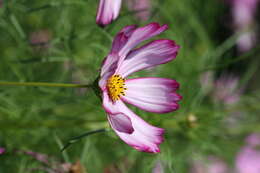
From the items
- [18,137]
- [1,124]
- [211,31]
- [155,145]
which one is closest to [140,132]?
[155,145]

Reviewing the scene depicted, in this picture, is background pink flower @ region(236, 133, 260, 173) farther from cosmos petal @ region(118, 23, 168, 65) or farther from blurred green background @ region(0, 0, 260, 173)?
cosmos petal @ region(118, 23, 168, 65)

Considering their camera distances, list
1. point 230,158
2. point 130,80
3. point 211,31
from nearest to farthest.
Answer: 1. point 130,80
2. point 230,158
3. point 211,31

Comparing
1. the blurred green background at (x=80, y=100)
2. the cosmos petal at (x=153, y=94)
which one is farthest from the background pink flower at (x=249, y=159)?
the cosmos petal at (x=153, y=94)

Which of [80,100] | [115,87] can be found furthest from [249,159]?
[115,87]

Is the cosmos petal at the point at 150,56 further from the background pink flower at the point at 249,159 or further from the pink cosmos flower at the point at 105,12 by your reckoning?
the background pink flower at the point at 249,159

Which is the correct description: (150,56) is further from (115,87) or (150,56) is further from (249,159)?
(249,159)

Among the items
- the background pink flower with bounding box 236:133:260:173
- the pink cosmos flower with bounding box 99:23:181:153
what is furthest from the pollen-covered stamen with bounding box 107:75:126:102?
the background pink flower with bounding box 236:133:260:173

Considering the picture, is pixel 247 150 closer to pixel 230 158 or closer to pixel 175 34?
pixel 230 158
